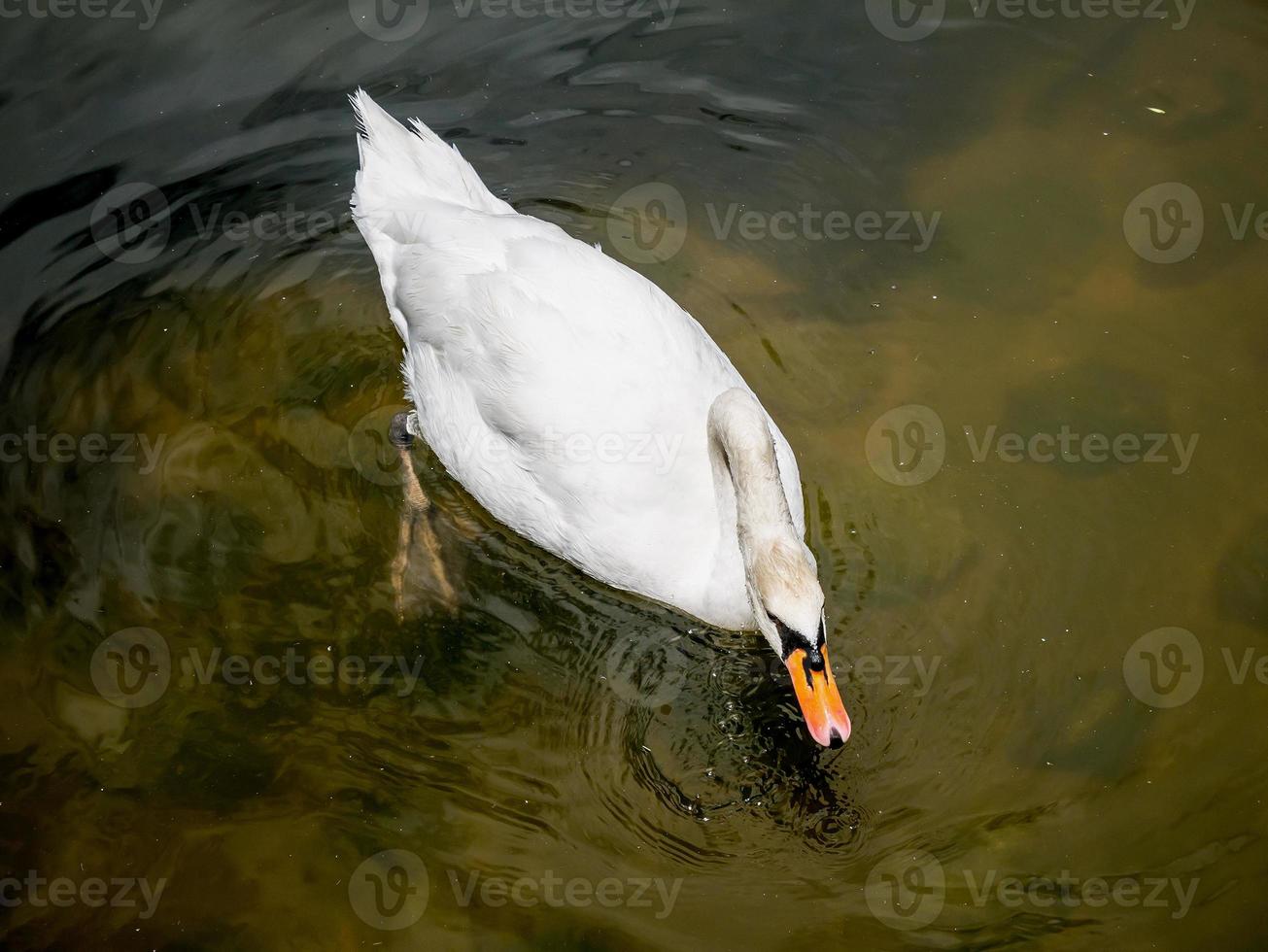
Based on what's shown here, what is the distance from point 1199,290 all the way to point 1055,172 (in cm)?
102

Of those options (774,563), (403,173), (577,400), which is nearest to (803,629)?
(774,563)

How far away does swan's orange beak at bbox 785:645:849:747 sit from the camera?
3723 millimetres

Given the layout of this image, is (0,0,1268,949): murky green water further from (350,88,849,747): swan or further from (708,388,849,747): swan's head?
(708,388,849,747): swan's head

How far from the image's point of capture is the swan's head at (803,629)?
3.69 metres

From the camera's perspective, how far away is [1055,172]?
19.6ft

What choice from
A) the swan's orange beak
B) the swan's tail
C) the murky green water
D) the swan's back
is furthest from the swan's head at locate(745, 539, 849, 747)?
the swan's tail

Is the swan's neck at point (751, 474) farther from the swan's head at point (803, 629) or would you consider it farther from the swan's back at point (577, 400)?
the swan's back at point (577, 400)

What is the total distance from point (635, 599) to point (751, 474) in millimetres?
1129

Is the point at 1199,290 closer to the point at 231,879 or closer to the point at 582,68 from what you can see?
the point at 582,68

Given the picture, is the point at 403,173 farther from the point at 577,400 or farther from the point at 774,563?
the point at 774,563

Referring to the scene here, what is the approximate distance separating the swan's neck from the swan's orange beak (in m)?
0.42

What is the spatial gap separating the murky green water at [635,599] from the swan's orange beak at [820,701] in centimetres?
58

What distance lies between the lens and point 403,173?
5.26m

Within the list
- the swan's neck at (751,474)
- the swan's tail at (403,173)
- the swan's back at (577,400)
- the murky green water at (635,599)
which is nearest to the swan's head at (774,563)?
the swan's neck at (751,474)
